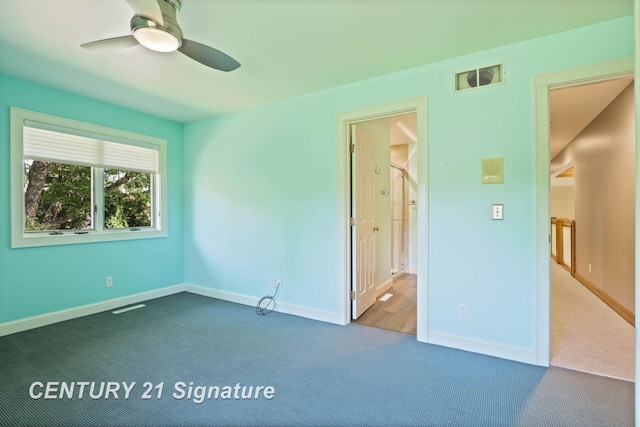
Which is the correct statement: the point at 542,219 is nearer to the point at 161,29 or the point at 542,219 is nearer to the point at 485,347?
the point at 485,347

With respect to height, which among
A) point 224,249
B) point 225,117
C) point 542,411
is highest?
point 225,117

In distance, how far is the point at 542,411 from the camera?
1720 millimetres

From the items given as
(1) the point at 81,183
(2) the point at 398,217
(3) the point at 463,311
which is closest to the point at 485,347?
(3) the point at 463,311

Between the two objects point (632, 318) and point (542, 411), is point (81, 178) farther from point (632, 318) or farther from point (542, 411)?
point (632, 318)

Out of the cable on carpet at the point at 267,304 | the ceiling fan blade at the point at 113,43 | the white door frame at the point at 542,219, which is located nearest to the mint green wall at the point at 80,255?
the cable on carpet at the point at 267,304

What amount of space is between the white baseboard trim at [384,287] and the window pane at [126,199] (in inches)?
128

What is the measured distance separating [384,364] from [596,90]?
11.9 ft

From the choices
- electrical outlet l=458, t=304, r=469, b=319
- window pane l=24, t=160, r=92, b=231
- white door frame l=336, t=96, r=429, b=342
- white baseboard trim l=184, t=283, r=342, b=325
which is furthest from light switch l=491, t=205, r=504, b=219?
window pane l=24, t=160, r=92, b=231

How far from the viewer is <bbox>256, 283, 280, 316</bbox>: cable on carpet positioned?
3.53 meters

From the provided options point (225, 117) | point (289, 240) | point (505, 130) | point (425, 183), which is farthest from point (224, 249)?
point (505, 130)

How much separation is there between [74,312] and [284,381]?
271 cm

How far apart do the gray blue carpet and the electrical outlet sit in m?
0.29

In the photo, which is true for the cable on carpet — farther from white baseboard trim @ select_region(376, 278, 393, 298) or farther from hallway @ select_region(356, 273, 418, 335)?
white baseboard trim @ select_region(376, 278, 393, 298)

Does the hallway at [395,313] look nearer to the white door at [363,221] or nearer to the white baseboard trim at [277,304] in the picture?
the white door at [363,221]
